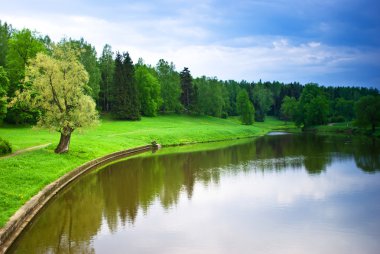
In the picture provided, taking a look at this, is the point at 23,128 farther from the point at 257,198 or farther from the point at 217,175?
the point at 257,198

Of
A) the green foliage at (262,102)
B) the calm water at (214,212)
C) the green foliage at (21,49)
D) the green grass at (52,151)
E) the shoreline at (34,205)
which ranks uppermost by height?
the green foliage at (21,49)

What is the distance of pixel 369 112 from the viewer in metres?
77.5

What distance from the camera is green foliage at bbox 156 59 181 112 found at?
102312 millimetres

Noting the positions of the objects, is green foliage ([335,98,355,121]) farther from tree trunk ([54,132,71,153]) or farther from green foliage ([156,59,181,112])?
tree trunk ([54,132,71,153])

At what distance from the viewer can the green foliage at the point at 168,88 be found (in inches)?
4028

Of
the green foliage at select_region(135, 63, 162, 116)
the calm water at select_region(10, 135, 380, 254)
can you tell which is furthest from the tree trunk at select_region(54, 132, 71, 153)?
the green foliage at select_region(135, 63, 162, 116)

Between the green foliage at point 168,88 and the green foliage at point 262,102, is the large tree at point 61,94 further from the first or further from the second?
the green foliage at point 262,102

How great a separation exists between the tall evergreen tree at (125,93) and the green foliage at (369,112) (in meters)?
48.4

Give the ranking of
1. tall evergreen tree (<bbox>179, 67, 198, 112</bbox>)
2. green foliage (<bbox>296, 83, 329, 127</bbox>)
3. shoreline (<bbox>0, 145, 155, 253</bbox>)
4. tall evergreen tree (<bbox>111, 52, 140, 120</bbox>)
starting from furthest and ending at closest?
tall evergreen tree (<bbox>179, 67, 198, 112</bbox>)
green foliage (<bbox>296, 83, 329, 127</bbox>)
tall evergreen tree (<bbox>111, 52, 140, 120</bbox>)
shoreline (<bbox>0, 145, 155, 253</bbox>)

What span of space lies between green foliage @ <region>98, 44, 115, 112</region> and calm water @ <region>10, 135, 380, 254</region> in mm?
55358

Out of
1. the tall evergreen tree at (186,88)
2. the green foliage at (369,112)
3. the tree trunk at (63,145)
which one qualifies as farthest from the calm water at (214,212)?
the tall evergreen tree at (186,88)

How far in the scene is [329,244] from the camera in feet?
52.1

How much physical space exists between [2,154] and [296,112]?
92.3 m

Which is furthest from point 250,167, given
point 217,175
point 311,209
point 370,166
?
point 311,209
